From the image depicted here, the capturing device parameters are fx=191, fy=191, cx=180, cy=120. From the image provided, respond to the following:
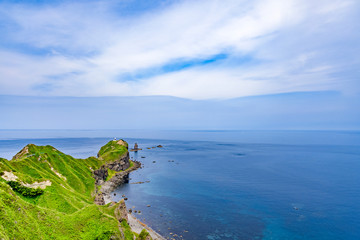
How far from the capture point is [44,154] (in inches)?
2916

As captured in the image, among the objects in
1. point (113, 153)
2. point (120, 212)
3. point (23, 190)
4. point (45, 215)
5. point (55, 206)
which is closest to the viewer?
point (45, 215)

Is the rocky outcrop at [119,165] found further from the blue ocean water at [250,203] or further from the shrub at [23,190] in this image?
the shrub at [23,190]

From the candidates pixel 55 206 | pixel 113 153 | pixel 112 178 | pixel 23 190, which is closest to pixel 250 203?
pixel 55 206

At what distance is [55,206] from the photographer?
42.4 meters

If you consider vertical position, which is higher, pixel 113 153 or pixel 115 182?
pixel 113 153

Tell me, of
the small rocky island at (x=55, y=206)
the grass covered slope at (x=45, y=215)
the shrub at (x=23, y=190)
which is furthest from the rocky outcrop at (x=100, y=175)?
the shrub at (x=23, y=190)

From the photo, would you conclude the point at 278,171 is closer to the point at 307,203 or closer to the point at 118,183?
the point at 307,203

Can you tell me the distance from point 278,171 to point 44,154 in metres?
126

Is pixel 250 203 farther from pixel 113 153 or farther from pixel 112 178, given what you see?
pixel 113 153

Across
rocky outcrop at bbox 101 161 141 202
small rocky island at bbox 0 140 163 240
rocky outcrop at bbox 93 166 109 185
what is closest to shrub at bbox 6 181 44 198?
small rocky island at bbox 0 140 163 240

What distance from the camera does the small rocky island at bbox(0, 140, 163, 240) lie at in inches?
1006

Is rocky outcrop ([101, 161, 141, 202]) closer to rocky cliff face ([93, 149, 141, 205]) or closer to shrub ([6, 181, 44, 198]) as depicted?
rocky cliff face ([93, 149, 141, 205])

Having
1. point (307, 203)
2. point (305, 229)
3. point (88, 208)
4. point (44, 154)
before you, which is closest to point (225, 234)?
point (305, 229)

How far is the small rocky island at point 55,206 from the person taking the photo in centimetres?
2555
